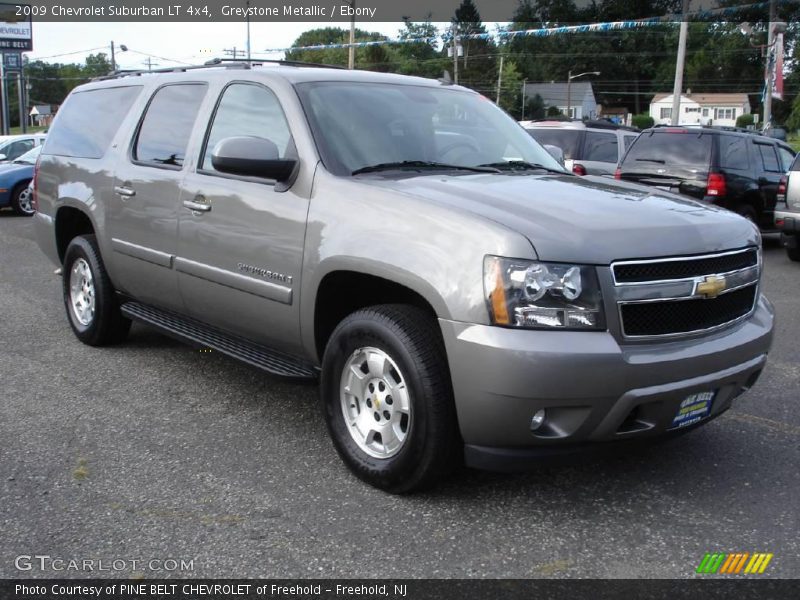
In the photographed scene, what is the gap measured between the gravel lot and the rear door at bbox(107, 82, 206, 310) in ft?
2.28

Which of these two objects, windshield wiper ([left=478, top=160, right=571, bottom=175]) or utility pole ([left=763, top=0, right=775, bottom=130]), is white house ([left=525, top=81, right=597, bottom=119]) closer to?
utility pole ([left=763, top=0, right=775, bottom=130])

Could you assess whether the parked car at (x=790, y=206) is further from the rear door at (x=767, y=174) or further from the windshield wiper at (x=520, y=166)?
the windshield wiper at (x=520, y=166)

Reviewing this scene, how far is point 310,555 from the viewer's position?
3.05 meters

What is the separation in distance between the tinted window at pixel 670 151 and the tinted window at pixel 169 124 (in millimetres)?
8150

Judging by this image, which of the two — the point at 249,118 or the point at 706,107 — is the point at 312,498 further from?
the point at 706,107

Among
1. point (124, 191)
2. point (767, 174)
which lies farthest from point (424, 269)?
point (767, 174)

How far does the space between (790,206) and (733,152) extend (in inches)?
58.0

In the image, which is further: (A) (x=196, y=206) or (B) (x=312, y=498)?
(A) (x=196, y=206)

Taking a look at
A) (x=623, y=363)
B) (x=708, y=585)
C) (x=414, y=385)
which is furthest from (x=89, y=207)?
(x=708, y=585)

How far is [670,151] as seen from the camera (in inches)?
455

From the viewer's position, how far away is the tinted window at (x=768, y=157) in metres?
12.1

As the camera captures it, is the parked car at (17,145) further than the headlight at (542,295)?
Yes

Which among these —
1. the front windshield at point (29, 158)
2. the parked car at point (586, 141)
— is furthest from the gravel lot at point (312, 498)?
the front windshield at point (29, 158)

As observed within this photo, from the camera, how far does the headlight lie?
3068 millimetres
